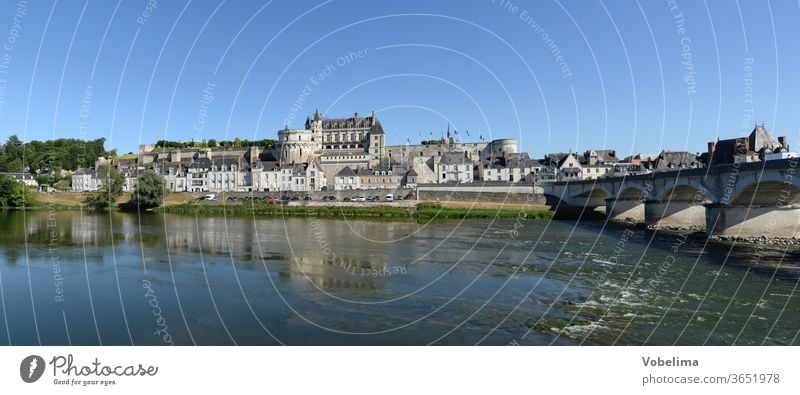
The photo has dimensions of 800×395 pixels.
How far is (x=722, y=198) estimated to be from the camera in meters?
29.4

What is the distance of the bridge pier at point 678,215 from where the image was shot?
→ 119 ft

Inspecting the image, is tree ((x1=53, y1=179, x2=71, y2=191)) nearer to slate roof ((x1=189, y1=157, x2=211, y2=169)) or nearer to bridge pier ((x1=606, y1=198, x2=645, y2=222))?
slate roof ((x1=189, y1=157, x2=211, y2=169))

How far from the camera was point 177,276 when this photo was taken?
1827cm

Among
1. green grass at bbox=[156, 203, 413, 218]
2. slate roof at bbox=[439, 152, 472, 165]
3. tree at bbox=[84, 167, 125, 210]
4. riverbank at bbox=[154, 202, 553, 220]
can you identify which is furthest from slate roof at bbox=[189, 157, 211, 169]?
slate roof at bbox=[439, 152, 472, 165]

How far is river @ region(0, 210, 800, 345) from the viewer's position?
11719 mm

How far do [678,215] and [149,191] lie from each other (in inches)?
1908

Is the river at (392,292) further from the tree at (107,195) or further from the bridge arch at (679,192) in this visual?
the tree at (107,195)

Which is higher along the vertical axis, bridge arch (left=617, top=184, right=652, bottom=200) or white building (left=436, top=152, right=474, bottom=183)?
white building (left=436, top=152, right=474, bottom=183)

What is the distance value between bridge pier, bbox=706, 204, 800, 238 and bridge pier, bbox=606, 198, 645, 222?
596 inches

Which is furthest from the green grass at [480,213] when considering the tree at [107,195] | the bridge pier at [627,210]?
the tree at [107,195]

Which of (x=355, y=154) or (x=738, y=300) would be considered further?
(x=355, y=154)

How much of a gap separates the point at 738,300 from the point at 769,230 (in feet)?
49.8
